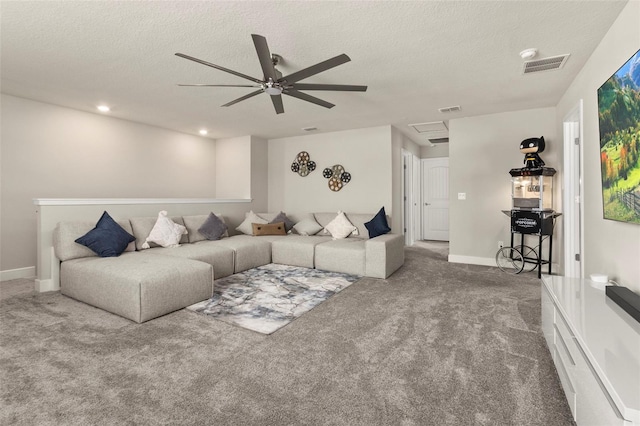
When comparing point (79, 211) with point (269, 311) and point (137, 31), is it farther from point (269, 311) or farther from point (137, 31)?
point (269, 311)

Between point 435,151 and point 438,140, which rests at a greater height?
point 438,140

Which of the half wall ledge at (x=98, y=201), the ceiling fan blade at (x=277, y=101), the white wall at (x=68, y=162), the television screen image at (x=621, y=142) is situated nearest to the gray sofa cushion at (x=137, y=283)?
the half wall ledge at (x=98, y=201)

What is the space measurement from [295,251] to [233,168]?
9.70 feet

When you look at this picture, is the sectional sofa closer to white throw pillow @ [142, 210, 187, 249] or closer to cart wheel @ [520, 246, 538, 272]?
white throw pillow @ [142, 210, 187, 249]

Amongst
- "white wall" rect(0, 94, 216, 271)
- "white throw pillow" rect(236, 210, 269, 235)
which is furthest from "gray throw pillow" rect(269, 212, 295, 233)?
"white wall" rect(0, 94, 216, 271)

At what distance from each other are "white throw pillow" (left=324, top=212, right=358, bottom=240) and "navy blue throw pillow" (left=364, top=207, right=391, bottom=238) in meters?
0.30

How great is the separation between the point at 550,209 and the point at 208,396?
4.61 metres

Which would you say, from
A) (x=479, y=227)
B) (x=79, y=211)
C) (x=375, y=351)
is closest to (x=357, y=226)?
(x=479, y=227)

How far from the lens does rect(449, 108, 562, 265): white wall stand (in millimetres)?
4605

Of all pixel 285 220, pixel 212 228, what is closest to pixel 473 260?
pixel 285 220

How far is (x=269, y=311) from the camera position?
2889 mm

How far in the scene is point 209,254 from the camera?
386 centimetres

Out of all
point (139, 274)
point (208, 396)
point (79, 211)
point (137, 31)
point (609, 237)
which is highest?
point (137, 31)

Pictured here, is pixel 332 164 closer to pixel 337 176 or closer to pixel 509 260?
pixel 337 176
